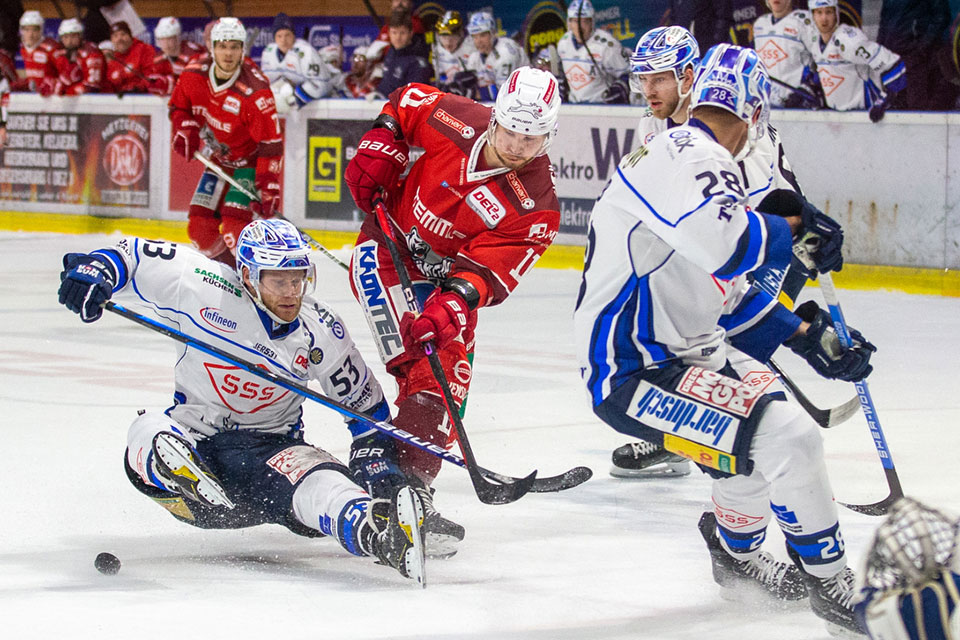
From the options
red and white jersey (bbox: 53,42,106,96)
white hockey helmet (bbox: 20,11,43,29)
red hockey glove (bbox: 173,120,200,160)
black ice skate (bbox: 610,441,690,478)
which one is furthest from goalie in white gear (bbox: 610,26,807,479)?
white hockey helmet (bbox: 20,11,43,29)

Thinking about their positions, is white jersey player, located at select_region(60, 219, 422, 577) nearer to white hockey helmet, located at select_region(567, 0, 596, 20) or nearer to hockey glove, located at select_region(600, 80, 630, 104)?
hockey glove, located at select_region(600, 80, 630, 104)

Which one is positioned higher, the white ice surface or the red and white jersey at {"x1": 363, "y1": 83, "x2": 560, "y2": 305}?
the red and white jersey at {"x1": 363, "y1": 83, "x2": 560, "y2": 305}

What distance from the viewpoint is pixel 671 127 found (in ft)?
13.9

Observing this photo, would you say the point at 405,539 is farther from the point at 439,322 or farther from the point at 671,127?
the point at 671,127

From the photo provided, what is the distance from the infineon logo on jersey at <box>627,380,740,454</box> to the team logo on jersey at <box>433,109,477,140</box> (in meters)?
1.30

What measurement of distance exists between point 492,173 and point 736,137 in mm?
1016

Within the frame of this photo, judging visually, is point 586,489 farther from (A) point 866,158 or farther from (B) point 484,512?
(A) point 866,158

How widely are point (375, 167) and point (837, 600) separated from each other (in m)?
1.85

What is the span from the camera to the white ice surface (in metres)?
2.97

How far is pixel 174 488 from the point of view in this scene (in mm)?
3359

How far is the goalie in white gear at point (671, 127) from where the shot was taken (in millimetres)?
3750

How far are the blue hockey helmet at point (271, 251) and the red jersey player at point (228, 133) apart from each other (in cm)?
383

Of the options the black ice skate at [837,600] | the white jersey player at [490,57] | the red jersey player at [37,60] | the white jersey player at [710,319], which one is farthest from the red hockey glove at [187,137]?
the red jersey player at [37,60]

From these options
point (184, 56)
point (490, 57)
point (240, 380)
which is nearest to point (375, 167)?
point (240, 380)
